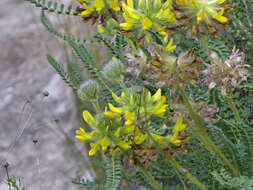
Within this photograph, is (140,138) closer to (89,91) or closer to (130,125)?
(130,125)

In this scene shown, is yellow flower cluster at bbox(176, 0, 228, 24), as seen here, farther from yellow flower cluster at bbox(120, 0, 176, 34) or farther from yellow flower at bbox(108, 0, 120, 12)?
yellow flower at bbox(108, 0, 120, 12)

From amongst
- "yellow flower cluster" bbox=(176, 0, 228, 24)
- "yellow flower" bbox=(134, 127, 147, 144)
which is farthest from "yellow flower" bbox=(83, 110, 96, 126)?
"yellow flower cluster" bbox=(176, 0, 228, 24)

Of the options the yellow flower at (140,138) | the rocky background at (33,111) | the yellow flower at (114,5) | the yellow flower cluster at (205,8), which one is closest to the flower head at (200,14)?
the yellow flower cluster at (205,8)

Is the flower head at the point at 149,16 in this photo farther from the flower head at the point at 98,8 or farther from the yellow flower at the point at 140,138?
the yellow flower at the point at 140,138

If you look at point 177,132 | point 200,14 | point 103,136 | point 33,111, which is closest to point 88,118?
point 103,136

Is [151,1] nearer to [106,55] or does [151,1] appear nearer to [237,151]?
[237,151]
